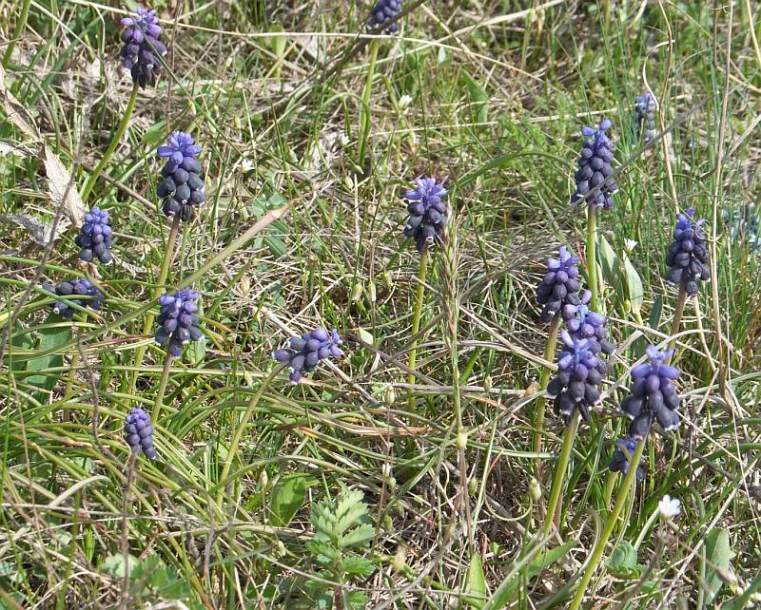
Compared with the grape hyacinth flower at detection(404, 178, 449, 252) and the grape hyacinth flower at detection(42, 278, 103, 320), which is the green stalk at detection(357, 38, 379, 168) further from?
the grape hyacinth flower at detection(42, 278, 103, 320)

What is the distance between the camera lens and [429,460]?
3541 millimetres

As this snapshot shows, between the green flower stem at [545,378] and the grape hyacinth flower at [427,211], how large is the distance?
49cm

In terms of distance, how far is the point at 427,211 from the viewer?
3.60m

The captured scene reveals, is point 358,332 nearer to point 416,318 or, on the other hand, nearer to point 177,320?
point 416,318

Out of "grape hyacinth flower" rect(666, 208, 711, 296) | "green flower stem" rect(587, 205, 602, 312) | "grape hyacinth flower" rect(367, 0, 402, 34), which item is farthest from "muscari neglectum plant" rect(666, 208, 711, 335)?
"grape hyacinth flower" rect(367, 0, 402, 34)

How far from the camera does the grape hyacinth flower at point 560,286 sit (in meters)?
3.30

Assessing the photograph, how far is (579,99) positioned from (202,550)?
3.54 meters

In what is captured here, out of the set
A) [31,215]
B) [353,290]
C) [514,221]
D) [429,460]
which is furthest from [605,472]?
[31,215]

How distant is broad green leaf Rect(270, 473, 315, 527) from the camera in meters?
3.46

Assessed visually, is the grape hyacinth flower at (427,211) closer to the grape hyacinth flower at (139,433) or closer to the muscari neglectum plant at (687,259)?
the muscari neglectum plant at (687,259)

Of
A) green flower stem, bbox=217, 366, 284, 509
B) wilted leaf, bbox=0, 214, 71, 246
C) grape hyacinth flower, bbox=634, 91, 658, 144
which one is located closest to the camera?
green flower stem, bbox=217, 366, 284, 509

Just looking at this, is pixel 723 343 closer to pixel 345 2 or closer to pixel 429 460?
pixel 429 460

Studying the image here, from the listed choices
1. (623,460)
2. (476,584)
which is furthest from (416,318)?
(476,584)

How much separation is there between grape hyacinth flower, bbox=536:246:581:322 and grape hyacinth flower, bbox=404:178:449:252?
16.7 inches
